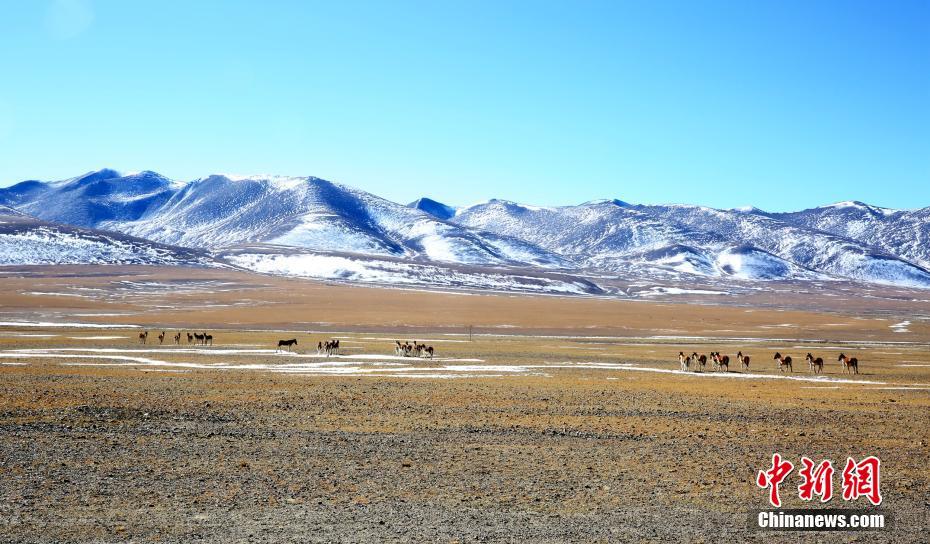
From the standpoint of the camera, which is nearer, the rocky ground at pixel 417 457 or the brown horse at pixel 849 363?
the rocky ground at pixel 417 457

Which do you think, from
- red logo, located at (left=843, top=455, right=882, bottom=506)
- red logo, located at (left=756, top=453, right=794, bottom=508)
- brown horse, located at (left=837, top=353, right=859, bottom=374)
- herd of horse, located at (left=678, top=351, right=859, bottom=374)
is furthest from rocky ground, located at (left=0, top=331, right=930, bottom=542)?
herd of horse, located at (left=678, top=351, right=859, bottom=374)

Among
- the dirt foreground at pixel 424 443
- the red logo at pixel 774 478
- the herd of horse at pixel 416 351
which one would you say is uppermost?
the red logo at pixel 774 478

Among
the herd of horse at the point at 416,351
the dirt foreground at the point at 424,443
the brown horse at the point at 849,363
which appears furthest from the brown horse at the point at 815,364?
the herd of horse at the point at 416,351

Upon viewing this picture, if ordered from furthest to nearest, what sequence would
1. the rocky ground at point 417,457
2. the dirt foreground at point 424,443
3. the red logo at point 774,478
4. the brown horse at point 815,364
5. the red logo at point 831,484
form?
1. the brown horse at point 815,364
2. the red logo at point 774,478
3. the red logo at point 831,484
4. the dirt foreground at point 424,443
5. the rocky ground at point 417,457

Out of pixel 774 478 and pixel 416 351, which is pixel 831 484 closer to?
pixel 774 478

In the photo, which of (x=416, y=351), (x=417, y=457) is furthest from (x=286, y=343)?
(x=417, y=457)

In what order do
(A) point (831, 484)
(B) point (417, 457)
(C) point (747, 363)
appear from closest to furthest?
(A) point (831, 484) < (B) point (417, 457) < (C) point (747, 363)

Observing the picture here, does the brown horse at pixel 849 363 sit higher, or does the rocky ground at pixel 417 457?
the rocky ground at pixel 417 457

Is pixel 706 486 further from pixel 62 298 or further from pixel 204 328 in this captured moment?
pixel 62 298

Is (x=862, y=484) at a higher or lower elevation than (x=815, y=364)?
higher

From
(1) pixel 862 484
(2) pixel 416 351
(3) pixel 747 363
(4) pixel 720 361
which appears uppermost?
(1) pixel 862 484

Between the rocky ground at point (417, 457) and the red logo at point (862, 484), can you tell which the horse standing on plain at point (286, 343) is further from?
the red logo at point (862, 484)

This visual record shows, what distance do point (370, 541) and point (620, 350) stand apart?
49599 mm

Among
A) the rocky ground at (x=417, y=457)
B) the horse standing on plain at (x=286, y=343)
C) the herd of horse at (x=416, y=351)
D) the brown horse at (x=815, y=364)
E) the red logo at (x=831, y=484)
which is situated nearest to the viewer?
the rocky ground at (x=417, y=457)
